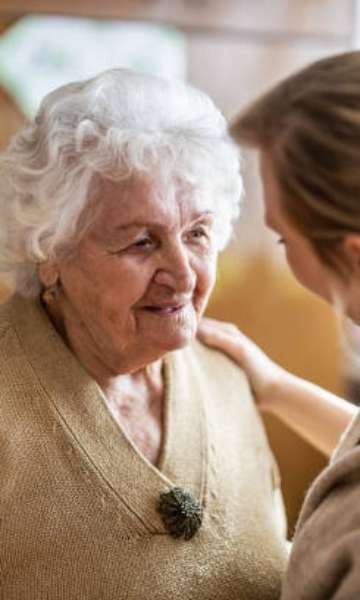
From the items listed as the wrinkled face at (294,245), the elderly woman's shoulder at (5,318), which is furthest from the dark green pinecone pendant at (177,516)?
the wrinkled face at (294,245)

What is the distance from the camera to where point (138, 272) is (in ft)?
4.72

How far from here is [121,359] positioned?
1.51 meters

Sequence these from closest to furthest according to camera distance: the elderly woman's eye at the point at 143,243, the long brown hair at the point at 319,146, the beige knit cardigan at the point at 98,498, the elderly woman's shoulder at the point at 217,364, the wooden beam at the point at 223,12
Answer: the long brown hair at the point at 319,146 → the beige knit cardigan at the point at 98,498 → the elderly woman's eye at the point at 143,243 → the elderly woman's shoulder at the point at 217,364 → the wooden beam at the point at 223,12

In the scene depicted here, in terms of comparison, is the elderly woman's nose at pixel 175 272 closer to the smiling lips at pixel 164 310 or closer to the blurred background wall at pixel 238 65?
the smiling lips at pixel 164 310

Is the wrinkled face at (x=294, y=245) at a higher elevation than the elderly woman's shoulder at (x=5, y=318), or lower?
higher

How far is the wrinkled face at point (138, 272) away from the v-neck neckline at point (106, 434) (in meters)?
0.07

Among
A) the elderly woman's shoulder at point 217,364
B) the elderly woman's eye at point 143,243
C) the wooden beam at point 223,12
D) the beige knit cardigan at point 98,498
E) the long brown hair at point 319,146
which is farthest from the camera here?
the wooden beam at point 223,12

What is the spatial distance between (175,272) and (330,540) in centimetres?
54

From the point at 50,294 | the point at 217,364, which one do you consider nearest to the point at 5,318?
the point at 50,294

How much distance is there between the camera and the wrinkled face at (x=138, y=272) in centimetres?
141

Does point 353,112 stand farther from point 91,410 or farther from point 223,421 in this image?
point 223,421

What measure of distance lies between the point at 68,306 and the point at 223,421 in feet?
1.19

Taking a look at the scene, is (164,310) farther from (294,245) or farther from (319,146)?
(319,146)

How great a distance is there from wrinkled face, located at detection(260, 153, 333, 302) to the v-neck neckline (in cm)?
48
